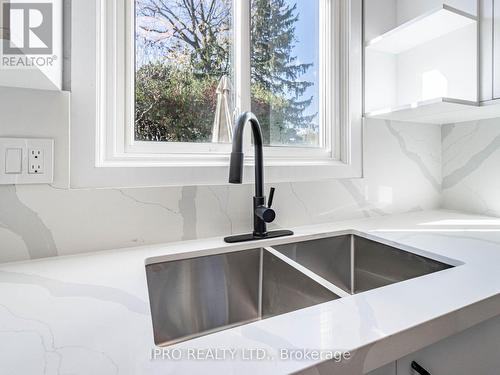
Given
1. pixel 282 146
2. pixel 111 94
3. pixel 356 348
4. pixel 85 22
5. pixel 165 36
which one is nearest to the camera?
pixel 356 348

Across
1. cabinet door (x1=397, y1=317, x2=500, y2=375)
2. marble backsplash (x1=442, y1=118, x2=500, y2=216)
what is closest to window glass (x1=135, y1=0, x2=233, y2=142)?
cabinet door (x1=397, y1=317, x2=500, y2=375)

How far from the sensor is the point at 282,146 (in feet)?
4.38

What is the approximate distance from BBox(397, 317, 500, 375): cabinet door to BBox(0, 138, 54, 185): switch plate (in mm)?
946

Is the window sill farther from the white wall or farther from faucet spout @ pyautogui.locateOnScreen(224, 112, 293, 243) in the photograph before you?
faucet spout @ pyautogui.locateOnScreen(224, 112, 293, 243)

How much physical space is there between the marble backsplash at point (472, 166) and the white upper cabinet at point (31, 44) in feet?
5.73

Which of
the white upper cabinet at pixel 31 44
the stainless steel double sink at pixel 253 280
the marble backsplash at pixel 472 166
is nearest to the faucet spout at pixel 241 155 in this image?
the stainless steel double sink at pixel 253 280

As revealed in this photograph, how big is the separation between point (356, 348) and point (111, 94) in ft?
3.27

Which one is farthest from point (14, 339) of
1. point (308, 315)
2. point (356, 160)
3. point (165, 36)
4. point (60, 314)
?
point (356, 160)

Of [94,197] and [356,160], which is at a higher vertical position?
[356,160]

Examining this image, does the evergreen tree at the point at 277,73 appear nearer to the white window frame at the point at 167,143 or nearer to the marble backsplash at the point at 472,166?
the white window frame at the point at 167,143

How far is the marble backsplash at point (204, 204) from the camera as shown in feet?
2.70

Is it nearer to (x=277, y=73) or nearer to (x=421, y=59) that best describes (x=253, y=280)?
(x=277, y=73)

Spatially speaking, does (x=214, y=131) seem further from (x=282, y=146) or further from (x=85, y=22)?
(x=85, y=22)

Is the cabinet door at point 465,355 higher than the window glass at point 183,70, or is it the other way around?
the window glass at point 183,70
